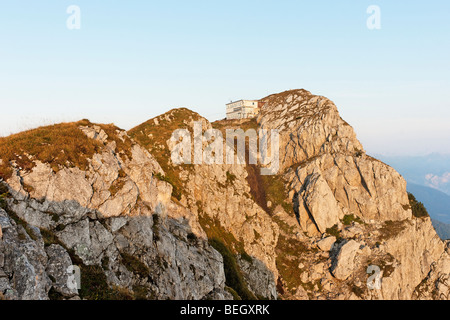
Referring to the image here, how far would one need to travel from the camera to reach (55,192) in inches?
1153

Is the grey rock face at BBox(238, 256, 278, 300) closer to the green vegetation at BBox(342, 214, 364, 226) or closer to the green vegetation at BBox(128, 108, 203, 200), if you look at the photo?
the green vegetation at BBox(128, 108, 203, 200)

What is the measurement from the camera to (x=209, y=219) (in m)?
68.9

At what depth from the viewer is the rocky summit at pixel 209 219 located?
26.7 metres

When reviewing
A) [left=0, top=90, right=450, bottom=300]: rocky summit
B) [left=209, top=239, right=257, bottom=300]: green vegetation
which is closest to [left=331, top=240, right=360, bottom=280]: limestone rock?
[left=0, top=90, right=450, bottom=300]: rocky summit

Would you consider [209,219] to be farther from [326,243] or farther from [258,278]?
[326,243]

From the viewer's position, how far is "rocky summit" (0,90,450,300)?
26.7m

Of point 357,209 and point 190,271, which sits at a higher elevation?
point 190,271

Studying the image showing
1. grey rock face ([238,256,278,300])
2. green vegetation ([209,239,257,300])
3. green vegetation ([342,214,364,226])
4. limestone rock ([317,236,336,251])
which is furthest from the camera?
green vegetation ([342,214,364,226])

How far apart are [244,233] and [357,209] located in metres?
50.3

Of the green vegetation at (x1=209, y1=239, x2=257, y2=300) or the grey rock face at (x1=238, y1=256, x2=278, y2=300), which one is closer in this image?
the green vegetation at (x1=209, y1=239, x2=257, y2=300)

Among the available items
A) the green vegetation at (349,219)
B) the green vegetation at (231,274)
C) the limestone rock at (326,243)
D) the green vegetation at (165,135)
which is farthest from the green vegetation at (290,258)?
the green vegetation at (165,135)

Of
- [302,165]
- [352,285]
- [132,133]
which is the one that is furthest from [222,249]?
[302,165]

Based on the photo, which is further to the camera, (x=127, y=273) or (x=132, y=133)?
(x=132, y=133)
